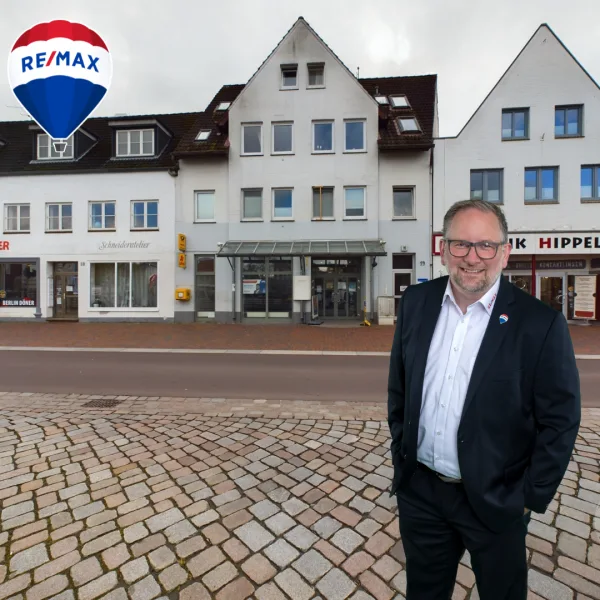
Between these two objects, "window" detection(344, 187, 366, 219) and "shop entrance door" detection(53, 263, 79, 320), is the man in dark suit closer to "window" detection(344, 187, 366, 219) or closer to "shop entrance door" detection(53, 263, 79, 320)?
"window" detection(344, 187, 366, 219)

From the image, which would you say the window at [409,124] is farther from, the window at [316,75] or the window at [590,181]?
the window at [590,181]

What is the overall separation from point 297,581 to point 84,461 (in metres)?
2.49

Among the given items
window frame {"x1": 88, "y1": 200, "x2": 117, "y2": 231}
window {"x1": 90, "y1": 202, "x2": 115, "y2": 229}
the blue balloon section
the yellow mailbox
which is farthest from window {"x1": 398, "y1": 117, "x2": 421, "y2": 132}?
window {"x1": 90, "y1": 202, "x2": 115, "y2": 229}

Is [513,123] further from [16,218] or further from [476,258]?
[16,218]

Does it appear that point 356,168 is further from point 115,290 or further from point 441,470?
point 441,470

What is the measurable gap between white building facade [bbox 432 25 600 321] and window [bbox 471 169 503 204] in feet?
0.13

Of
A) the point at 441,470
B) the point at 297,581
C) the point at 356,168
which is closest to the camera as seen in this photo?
the point at 441,470

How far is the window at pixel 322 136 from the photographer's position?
1797 cm

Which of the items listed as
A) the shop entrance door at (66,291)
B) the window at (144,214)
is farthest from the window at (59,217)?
the window at (144,214)

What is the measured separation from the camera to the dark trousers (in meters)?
1.58

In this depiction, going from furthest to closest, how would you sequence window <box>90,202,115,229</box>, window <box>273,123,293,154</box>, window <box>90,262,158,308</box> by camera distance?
window <box>90,202,115,229</box>
window <box>90,262,158,308</box>
window <box>273,123,293,154</box>

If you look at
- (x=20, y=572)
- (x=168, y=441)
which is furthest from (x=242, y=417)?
(x=20, y=572)

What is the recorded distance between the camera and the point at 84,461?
11.9 ft

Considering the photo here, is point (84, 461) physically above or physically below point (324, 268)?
below
